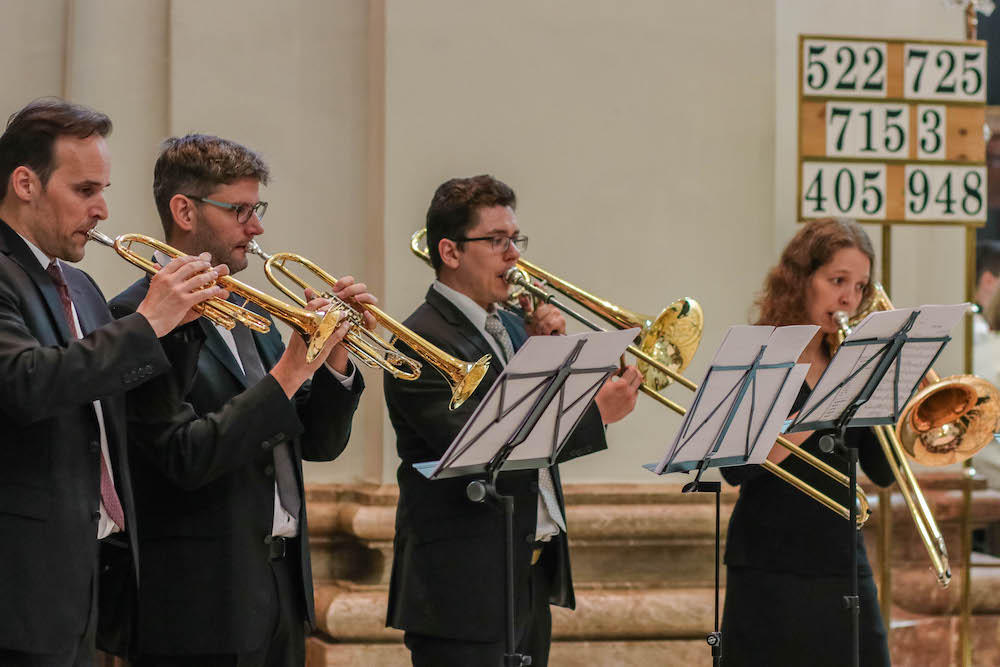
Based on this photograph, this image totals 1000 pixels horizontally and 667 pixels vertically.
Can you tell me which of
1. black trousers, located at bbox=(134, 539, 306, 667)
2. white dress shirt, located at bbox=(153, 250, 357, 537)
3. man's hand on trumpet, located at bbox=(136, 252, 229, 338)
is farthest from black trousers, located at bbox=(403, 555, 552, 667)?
man's hand on trumpet, located at bbox=(136, 252, 229, 338)

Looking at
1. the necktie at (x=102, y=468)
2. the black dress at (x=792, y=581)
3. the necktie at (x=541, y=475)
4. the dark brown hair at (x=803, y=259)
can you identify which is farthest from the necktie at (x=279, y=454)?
the dark brown hair at (x=803, y=259)

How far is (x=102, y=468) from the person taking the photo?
2701 millimetres

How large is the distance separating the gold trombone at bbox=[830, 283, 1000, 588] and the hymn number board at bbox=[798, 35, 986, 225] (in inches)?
44.5

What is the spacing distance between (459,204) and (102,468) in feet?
4.05

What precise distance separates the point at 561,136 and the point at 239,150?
1962 millimetres

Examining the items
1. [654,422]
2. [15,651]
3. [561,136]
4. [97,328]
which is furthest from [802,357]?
[15,651]

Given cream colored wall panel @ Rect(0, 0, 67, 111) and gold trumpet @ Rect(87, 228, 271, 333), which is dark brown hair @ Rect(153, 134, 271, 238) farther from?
cream colored wall panel @ Rect(0, 0, 67, 111)

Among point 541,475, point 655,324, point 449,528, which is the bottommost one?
point 449,528

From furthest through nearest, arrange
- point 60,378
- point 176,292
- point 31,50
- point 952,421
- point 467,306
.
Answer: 1. point 31,50
2. point 952,421
3. point 467,306
4. point 176,292
5. point 60,378

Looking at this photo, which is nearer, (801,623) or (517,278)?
(801,623)

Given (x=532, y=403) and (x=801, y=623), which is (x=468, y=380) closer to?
(x=532, y=403)

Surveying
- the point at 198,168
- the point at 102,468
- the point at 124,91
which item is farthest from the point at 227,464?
the point at 124,91

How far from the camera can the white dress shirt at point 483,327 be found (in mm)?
3320

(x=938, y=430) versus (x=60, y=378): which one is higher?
(x=60, y=378)
